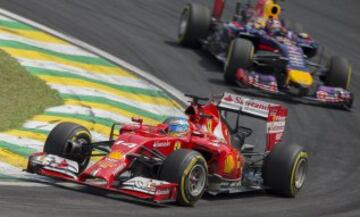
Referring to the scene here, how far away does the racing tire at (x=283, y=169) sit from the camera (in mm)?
13130

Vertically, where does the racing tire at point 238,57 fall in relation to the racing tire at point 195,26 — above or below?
below

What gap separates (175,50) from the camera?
74.0 ft

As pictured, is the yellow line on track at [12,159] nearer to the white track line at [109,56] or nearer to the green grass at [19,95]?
the green grass at [19,95]

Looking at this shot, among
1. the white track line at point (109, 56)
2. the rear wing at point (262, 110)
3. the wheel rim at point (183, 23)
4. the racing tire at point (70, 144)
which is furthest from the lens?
the wheel rim at point (183, 23)

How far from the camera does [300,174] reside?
1357 cm

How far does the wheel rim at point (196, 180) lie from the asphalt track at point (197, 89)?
19 cm

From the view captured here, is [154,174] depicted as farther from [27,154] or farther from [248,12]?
[248,12]

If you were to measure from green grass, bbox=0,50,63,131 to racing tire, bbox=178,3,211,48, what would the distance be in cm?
676

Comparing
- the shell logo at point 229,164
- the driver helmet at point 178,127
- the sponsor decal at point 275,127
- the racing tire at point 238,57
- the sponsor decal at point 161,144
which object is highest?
the racing tire at point 238,57

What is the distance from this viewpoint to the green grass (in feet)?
47.3

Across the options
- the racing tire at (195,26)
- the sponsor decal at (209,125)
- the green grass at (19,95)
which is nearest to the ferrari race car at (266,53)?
the racing tire at (195,26)

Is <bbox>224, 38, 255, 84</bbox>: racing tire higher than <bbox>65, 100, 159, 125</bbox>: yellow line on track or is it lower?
higher

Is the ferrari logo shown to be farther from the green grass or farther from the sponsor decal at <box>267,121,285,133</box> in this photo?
the green grass

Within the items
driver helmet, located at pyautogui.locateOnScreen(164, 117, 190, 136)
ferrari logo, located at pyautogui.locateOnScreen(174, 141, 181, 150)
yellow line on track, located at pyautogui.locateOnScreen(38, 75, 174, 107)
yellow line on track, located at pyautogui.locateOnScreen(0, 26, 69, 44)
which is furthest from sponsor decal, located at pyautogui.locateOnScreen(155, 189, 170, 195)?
yellow line on track, located at pyautogui.locateOnScreen(0, 26, 69, 44)
